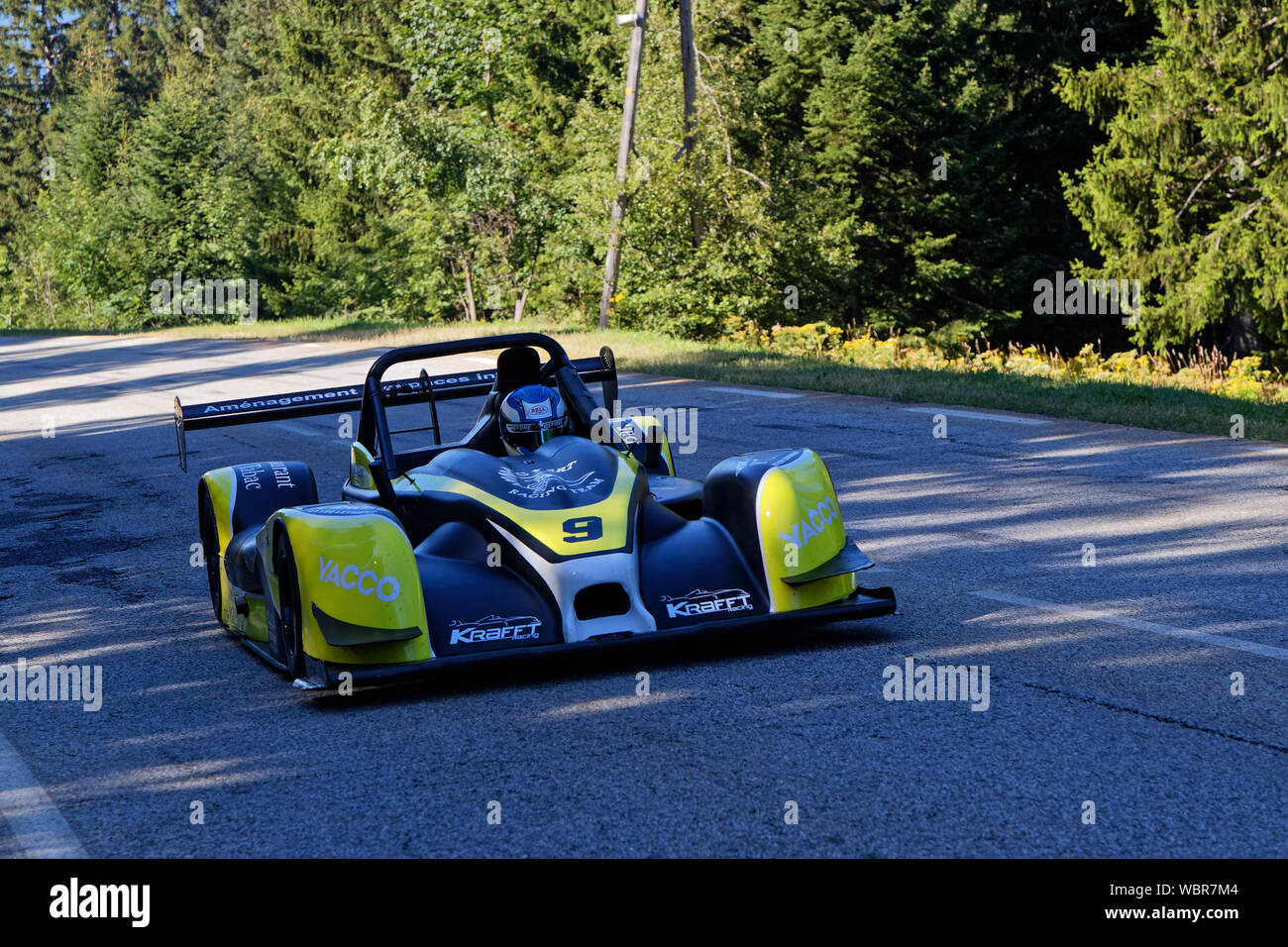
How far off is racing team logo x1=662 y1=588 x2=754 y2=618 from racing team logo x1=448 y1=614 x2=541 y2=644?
60 centimetres

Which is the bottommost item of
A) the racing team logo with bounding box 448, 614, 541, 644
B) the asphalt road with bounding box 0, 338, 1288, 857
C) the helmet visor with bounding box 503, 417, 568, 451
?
the asphalt road with bounding box 0, 338, 1288, 857

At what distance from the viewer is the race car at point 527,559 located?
5836 millimetres

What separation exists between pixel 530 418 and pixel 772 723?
2487mm

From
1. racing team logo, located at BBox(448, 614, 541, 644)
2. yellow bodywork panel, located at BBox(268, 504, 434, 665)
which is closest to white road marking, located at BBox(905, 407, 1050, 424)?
racing team logo, located at BBox(448, 614, 541, 644)

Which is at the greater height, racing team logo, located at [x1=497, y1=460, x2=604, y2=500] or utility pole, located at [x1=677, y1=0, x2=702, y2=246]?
utility pole, located at [x1=677, y1=0, x2=702, y2=246]

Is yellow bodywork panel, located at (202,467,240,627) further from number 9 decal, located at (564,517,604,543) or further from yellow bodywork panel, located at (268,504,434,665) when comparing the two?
number 9 decal, located at (564,517,604,543)

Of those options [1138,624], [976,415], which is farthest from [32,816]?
[976,415]

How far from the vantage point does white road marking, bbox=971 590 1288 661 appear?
605cm

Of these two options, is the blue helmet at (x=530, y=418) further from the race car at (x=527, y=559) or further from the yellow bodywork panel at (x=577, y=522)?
the yellow bodywork panel at (x=577, y=522)

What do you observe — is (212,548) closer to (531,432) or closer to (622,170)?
(531,432)

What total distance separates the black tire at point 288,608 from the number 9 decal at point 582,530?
115 cm

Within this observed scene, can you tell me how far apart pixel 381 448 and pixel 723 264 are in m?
22.4

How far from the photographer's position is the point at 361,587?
5.79m

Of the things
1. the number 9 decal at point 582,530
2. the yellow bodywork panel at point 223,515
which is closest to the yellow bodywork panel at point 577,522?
the number 9 decal at point 582,530
